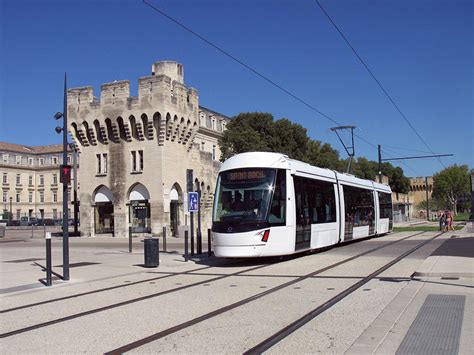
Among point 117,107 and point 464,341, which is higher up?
point 117,107

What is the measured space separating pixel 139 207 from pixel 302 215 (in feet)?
92.8

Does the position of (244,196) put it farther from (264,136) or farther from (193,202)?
(264,136)

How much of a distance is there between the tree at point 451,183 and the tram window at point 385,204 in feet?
295

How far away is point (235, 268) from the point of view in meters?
16.4

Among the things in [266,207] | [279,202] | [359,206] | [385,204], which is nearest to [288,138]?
[385,204]

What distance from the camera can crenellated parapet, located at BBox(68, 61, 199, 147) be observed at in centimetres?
4316

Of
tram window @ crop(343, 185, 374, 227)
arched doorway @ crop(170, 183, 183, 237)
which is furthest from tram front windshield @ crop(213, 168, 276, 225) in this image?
arched doorway @ crop(170, 183, 183, 237)

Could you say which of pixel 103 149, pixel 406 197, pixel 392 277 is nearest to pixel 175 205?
pixel 103 149

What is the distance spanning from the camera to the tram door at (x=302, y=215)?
1759 centimetres

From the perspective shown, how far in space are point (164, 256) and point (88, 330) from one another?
14019mm

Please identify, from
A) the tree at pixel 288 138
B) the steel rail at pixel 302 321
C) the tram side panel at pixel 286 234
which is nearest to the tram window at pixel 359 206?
the tram side panel at pixel 286 234

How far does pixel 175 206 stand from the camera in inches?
1801

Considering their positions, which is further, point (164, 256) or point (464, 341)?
point (164, 256)

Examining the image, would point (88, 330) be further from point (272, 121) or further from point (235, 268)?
point (272, 121)
